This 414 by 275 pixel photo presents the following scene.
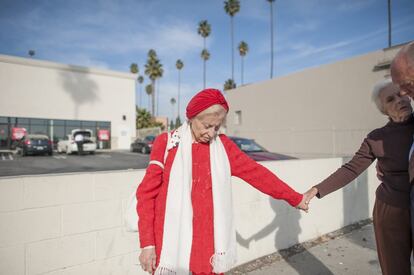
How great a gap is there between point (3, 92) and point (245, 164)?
2909 cm

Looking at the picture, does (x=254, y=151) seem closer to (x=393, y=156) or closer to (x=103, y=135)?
(x=393, y=156)

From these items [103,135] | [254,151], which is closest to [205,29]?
[103,135]

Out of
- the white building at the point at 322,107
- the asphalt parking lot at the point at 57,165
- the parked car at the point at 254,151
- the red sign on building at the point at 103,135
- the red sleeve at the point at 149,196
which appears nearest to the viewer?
the red sleeve at the point at 149,196

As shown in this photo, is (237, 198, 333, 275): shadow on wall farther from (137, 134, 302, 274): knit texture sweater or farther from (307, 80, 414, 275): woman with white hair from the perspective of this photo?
(137, 134, 302, 274): knit texture sweater

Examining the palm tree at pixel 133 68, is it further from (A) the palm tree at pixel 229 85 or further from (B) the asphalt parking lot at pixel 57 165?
(B) the asphalt parking lot at pixel 57 165

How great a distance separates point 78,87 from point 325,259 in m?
29.6

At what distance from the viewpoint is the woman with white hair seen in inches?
75.1

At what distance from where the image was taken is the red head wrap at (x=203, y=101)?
5.73ft

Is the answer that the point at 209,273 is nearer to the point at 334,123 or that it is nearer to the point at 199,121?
the point at 199,121

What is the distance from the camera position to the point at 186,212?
5.76ft

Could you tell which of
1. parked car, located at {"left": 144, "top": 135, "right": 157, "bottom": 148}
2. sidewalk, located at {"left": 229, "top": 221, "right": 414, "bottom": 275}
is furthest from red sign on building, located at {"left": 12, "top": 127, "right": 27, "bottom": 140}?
sidewalk, located at {"left": 229, "top": 221, "right": 414, "bottom": 275}

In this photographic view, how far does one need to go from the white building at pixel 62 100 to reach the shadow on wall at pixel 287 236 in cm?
2780

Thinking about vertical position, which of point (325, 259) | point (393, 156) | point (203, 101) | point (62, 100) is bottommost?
A: point (325, 259)

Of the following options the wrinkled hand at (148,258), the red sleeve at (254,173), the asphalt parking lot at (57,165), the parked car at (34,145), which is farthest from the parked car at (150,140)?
the wrinkled hand at (148,258)
